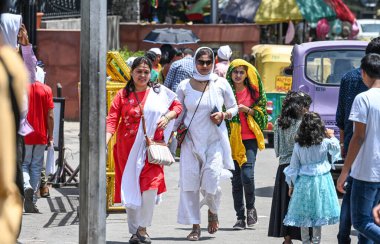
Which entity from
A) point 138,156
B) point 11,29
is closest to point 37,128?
point 138,156

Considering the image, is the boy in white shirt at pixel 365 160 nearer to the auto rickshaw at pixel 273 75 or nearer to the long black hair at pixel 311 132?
the long black hair at pixel 311 132

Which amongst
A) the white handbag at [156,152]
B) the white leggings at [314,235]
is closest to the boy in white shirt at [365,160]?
the white leggings at [314,235]

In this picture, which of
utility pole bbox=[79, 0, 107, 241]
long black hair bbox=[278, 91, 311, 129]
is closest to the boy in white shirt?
utility pole bbox=[79, 0, 107, 241]

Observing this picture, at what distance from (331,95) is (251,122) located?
10.7 ft

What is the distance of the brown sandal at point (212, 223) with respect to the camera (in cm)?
1039

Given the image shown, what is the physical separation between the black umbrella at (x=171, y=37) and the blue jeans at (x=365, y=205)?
14.4 metres

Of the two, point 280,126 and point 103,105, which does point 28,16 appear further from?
point 103,105

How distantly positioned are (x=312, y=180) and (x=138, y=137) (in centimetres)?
165

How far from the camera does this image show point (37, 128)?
11.7m

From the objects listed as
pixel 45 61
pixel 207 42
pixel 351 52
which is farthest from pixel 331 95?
pixel 207 42

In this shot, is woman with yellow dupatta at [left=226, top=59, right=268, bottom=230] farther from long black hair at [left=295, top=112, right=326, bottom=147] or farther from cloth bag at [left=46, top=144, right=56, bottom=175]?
cloth bag at [left=46, top=144, right=56, bottom=175]

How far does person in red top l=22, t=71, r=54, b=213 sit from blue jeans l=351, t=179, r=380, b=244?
4.68 metres

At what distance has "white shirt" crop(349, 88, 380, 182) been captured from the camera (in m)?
7.72

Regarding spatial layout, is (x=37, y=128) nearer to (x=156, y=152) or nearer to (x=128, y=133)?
(x=128, y=133)
